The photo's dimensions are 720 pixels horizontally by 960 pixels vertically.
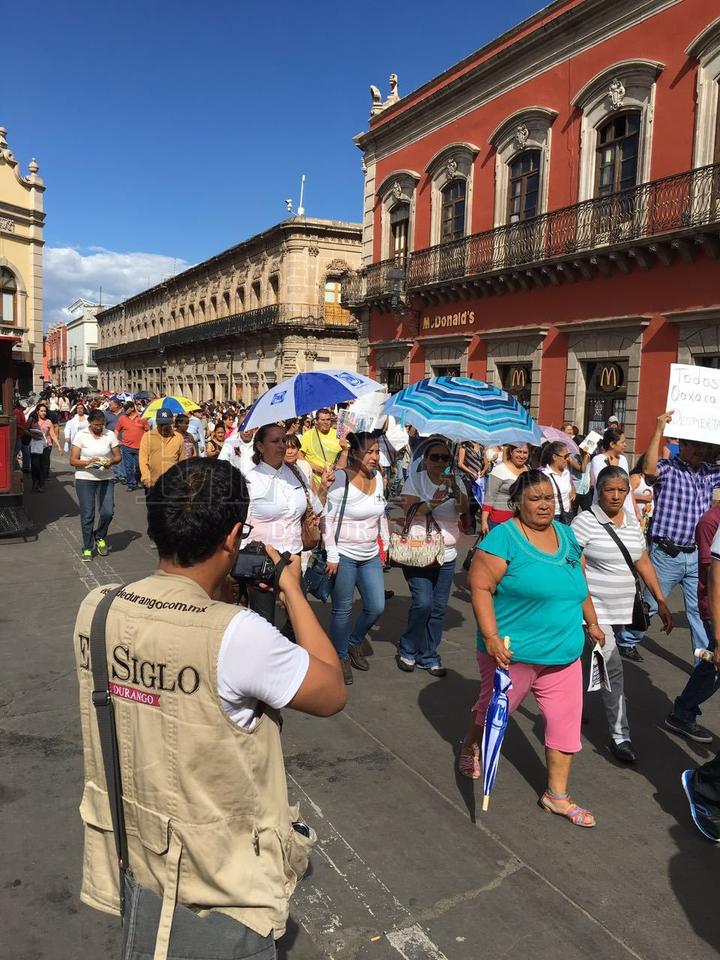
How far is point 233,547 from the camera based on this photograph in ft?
6.19

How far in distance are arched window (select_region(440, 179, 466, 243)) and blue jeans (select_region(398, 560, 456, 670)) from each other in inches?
642

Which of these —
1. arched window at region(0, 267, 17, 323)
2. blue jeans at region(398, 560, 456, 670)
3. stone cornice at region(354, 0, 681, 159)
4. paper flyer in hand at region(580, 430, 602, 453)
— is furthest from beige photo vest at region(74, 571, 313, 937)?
arched window at region(0, 267, 17, 323)

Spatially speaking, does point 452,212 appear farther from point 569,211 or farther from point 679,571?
point 679,571

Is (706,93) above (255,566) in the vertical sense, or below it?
above

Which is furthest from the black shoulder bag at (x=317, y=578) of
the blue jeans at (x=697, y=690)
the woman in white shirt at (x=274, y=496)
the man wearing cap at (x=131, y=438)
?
the man wearing cap at (x=131, y=438)

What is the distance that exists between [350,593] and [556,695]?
6.51ft

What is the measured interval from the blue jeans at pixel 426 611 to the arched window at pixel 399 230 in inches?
715

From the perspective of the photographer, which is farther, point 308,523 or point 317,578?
point 317,578

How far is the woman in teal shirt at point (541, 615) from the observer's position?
11.6ft

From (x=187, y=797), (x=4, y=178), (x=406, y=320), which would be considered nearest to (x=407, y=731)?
(x=187, y=797)

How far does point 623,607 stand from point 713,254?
36.3 ft

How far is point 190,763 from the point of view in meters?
1.70

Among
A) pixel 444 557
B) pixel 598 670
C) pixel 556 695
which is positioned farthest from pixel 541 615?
pixel 444 557

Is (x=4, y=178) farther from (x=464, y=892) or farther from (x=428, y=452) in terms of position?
(x=464, y=892)
